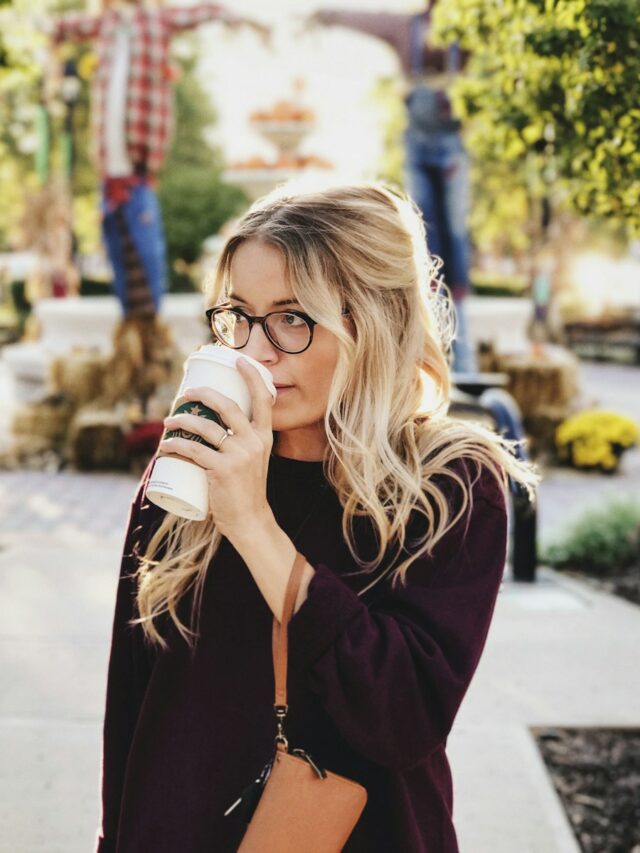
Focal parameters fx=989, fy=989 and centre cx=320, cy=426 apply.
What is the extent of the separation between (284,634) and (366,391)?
16.9 inches

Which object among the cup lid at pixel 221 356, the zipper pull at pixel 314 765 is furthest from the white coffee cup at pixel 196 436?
the zipper pull at pixel 314 765

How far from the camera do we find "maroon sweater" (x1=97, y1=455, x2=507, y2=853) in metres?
1.39

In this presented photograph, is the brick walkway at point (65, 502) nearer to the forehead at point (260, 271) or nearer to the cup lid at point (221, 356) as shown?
the forehead at point (260, 271)

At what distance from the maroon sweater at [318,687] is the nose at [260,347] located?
215 millimetres

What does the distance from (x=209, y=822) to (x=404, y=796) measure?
1.02 ft

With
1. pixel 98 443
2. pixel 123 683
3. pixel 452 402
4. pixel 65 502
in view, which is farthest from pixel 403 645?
pixel 98 443

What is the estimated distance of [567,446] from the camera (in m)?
10.1

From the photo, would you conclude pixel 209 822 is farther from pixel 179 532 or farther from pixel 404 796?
pixel 179 532

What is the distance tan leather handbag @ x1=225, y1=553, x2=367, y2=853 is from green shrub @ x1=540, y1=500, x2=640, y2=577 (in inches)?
195

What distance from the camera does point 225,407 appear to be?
1356 mm

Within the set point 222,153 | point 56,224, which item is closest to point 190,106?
point 222,153

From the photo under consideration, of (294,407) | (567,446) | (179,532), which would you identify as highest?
(294,407)

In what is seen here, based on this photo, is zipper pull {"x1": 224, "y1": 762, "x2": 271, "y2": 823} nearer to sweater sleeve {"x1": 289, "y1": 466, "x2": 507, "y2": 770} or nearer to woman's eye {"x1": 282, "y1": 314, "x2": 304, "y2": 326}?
sweater sleeve {"x1": 289, "y1": 466, "x2": 507, "y2": 770}

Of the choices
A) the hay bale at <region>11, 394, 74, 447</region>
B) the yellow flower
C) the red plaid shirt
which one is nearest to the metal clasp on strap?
the red plaid shirt
